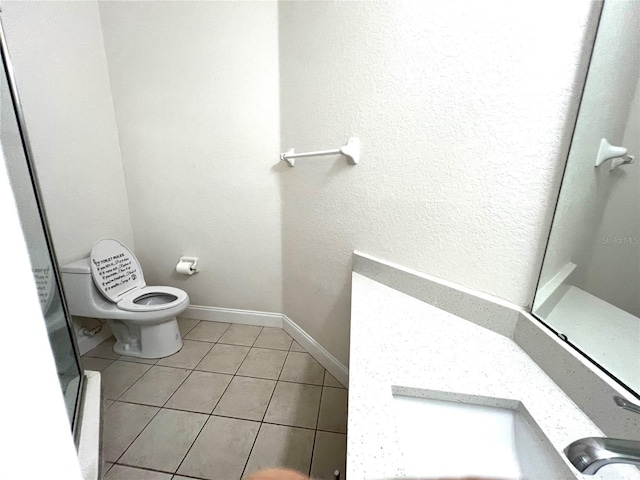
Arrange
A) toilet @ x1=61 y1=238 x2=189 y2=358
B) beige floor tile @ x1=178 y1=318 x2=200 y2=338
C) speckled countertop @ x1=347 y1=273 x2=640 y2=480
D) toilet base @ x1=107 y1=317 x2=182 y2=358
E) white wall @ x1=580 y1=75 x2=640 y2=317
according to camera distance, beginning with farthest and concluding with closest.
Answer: beige floor tile @ x1=178 y1=318 x2=200 y2=338 → toilet base @ x1=107 y1=317 x2=182 y2=358 → toilet @ x1=61 y1=238 x2=189 y2=358 → white wall @ x1=580 y1=75 x2=640 y2=317 → speckled countertop @ x1=347 y1=273 x2=640 y2=480

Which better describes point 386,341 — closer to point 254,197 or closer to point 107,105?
point 254,197

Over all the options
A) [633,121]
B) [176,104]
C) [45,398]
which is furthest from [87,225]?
[633,121]

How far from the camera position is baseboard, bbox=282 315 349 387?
147cm

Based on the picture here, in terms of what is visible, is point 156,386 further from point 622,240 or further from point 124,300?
point 622,240

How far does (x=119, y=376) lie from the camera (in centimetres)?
156

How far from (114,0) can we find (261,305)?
2.13m

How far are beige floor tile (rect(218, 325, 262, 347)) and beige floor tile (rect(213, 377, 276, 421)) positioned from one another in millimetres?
362

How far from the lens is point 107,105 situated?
1.83 meters

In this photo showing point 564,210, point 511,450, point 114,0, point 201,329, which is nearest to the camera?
point 511,450

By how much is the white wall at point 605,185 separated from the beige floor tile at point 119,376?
191 centimetres

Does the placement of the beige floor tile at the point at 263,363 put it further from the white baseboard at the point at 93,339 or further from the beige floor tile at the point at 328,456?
the white baseboard at the point at 93,339

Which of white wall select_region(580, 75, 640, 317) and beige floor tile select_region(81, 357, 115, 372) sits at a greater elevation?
white wall select_region(580, 75, 640, 317)

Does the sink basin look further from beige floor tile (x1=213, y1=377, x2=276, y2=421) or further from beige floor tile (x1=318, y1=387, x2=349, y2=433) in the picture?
beige floor tile (x1=213, y1=377, x2=276, y2=421)

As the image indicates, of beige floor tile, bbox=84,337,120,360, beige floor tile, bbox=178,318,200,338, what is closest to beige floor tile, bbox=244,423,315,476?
beige floor tile, bbox=178,318,200,338
